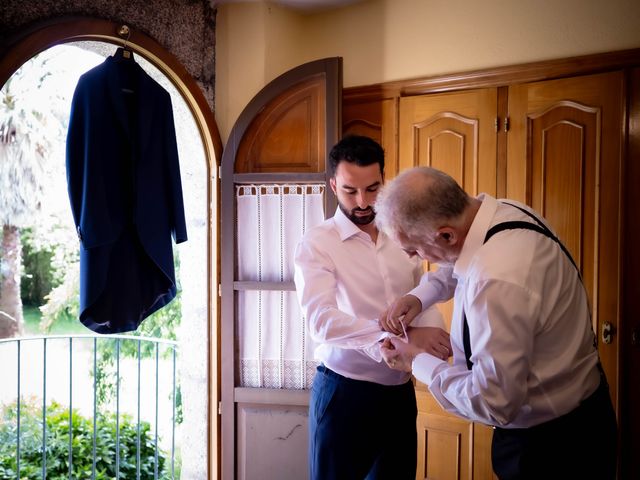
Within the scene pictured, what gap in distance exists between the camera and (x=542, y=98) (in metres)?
2.51

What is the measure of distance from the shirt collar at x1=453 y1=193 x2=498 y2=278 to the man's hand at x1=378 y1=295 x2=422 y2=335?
0.38 meters

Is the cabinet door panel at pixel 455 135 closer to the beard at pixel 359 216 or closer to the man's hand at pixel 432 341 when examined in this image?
the beard at pixel 359 216

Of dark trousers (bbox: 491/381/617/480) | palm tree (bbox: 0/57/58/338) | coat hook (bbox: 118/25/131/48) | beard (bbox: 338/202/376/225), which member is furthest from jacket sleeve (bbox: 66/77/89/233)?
palm tree (bbox: 0/57/58/338)

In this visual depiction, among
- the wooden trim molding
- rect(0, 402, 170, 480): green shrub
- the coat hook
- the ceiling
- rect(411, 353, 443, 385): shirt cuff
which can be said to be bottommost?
rect(0, 402, 170, 480): green shrub

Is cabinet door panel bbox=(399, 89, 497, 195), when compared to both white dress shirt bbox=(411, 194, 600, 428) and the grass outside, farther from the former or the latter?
the grass outside

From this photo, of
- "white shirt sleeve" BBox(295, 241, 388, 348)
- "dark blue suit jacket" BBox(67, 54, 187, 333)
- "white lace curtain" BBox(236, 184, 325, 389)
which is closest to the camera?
"white shirt sleeve" BBox(295, 241, 388, 348)

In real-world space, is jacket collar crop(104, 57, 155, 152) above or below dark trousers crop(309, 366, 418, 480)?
above

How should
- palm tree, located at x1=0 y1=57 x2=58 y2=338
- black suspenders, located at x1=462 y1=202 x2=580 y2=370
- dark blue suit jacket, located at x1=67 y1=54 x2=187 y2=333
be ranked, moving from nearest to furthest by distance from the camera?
black suspenders, located at x1=462 y1=202 x2=580 y2=370, dark blue suit jacket, located at x1=67 y1=54 x2=187 y2=333, palm tree, located at x1=0 y1=57 x2=58 y2=338

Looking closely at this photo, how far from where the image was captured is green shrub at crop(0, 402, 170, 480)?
13.0 feet

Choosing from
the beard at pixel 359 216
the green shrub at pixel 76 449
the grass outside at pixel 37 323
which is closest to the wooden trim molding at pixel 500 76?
the beard at pixel 359 216

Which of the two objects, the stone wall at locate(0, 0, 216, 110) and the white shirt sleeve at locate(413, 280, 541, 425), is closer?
the white shirt sleeve at locate(413, 280, 541, 425)

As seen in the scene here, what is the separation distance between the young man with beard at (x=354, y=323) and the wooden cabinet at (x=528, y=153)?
32.1 inches

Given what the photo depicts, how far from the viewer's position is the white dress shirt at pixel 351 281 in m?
1.90

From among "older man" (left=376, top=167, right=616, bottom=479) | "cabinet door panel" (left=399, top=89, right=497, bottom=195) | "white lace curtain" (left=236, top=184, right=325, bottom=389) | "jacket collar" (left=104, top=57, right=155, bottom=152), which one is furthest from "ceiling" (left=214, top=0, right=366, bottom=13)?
"older man" (left=376, top=167, right=616, bottom=479)
